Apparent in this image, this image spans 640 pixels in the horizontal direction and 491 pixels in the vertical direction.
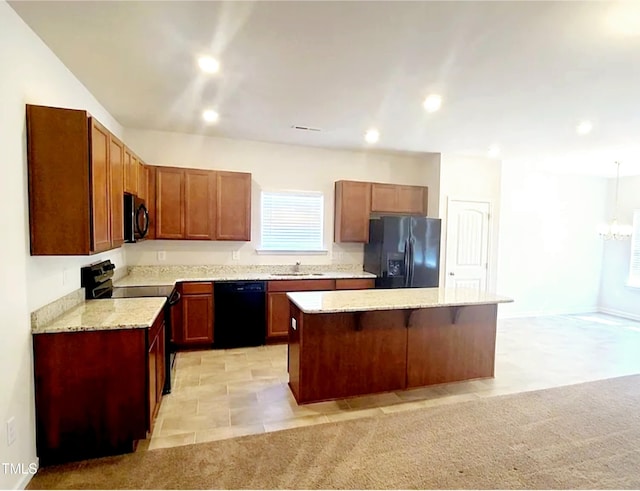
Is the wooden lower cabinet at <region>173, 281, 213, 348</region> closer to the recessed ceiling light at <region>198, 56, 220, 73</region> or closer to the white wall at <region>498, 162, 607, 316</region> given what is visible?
the recessed ceiling light at <region>198, 56, 220, 73</region>

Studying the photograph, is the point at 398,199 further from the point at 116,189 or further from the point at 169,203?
the point at 116,189

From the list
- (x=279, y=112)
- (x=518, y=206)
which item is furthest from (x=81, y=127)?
(x=518, y=206)

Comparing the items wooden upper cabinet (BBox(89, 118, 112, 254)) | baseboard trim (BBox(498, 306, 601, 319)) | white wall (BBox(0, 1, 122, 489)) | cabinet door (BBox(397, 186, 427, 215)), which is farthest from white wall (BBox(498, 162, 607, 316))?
white wall (BBox(0, 1, 122, 489))

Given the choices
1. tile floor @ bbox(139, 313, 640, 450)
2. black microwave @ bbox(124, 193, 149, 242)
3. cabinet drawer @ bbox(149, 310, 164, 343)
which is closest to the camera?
cabinet drawer @ bbox(149, 310, 164, 343)

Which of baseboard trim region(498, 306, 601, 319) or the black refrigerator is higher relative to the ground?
the black refrigerator

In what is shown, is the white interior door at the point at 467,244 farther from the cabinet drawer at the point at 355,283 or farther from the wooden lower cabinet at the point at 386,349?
the wooden lower cabinet at the point at 386,349

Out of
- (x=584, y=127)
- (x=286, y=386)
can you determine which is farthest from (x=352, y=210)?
(x=584, y=127)

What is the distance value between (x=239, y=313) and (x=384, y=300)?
2.09 m

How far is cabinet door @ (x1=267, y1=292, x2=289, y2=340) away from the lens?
463 centimetres

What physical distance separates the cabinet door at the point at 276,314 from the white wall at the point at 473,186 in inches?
102

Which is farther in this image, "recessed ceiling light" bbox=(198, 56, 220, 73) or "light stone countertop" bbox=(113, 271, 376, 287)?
"light stone countertop" bbox=(113, 271, 376, 287)

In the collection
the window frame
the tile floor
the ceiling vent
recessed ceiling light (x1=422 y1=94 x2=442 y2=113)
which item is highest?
the ceiling vent

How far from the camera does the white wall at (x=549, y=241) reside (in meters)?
6.36

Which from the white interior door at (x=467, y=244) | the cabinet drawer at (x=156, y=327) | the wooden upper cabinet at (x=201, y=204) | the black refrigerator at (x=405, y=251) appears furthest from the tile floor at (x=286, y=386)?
the wooden upper cabinet at (x=201, y=204)
